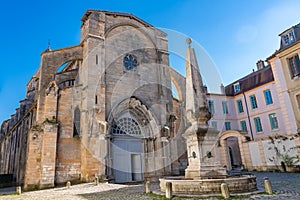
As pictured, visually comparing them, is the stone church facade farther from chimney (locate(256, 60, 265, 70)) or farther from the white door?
chimney (locate(256, 60, 265, 70))

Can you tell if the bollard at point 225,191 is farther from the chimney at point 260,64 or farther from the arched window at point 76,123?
the chimney at point 260,64

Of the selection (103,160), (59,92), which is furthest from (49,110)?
(103,160)

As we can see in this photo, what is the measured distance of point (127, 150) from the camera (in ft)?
44.7

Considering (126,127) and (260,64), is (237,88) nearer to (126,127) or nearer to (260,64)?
(260,64)

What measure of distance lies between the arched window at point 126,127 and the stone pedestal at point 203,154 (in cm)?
711

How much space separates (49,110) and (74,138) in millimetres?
2045

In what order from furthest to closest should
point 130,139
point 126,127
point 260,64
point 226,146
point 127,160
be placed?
point 260,64, point 226,146, point 126,127, point 130,139, point 127,160

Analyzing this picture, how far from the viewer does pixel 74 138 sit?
12.0 meters

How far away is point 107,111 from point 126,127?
6.15 feet

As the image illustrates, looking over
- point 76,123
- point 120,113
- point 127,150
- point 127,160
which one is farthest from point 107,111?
point 127,160

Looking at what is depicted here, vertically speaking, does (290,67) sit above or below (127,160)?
above

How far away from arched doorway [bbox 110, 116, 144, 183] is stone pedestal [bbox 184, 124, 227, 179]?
6.89 metres

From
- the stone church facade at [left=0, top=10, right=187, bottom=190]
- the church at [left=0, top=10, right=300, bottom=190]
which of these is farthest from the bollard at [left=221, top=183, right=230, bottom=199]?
the stone church facade at [left=0, top=10, right=187, bottom=190]

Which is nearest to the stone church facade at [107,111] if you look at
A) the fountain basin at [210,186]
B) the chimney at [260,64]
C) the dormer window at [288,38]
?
the fountain basin at [210,186]
